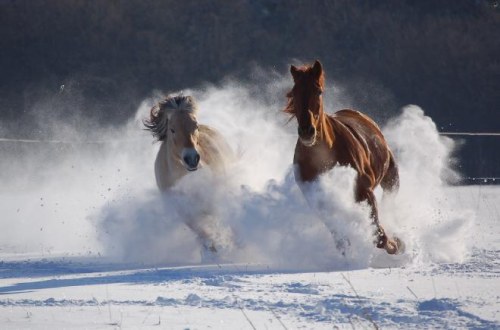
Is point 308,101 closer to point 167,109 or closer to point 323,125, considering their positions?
point 323,125

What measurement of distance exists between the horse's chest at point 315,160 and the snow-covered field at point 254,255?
116 mm

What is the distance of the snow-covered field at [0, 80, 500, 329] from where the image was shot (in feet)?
18.5

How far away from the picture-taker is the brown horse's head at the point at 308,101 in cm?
820

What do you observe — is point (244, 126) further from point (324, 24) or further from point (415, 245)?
point (324, 24)

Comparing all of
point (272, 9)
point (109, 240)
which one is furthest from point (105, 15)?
point (109, 240)

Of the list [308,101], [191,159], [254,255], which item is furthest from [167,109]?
[308,101]

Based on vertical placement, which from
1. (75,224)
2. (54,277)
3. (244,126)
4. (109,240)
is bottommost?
(54,277)

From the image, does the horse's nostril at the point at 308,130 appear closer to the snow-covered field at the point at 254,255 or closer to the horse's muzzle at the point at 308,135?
the horse's muzzle at the point at 308,135

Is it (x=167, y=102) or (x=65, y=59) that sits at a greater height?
(x=65, y=59)

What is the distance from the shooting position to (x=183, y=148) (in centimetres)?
946

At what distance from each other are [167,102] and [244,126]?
10.7 ft

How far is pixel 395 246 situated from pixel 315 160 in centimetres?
100

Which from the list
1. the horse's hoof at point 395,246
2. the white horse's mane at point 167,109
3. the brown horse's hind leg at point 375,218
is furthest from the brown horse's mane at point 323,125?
the white horse's mane at point 167,109

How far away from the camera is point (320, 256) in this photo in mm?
8430
